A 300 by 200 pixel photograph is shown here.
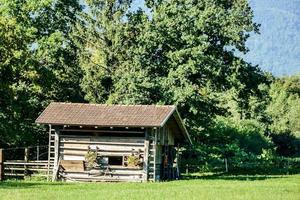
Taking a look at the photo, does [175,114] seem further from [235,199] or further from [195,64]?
[235,199]

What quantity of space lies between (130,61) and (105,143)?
17719mm

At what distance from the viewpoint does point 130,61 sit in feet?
187

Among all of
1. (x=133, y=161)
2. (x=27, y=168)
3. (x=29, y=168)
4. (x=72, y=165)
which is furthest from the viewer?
(x=29, y=168)

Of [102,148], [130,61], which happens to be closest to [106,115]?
[102,148]

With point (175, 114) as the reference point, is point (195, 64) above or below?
above

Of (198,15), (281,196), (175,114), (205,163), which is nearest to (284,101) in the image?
(205,163)

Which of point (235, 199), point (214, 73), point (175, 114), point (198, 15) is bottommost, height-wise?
point (235, 199)

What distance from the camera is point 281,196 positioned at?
27125 mm

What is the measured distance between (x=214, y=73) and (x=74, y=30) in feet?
54.1

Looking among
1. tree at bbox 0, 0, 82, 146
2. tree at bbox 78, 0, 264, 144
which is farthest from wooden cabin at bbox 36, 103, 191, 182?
tree at bbox 78, 0, 264, 144

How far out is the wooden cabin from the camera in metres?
40.0

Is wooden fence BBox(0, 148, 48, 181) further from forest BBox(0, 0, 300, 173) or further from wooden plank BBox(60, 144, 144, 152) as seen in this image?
forest BBox(0, 0, 300, 173)

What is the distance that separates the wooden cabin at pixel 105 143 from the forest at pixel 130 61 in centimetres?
861

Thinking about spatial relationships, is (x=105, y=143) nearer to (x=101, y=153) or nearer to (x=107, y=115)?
(x=101, y=153)
